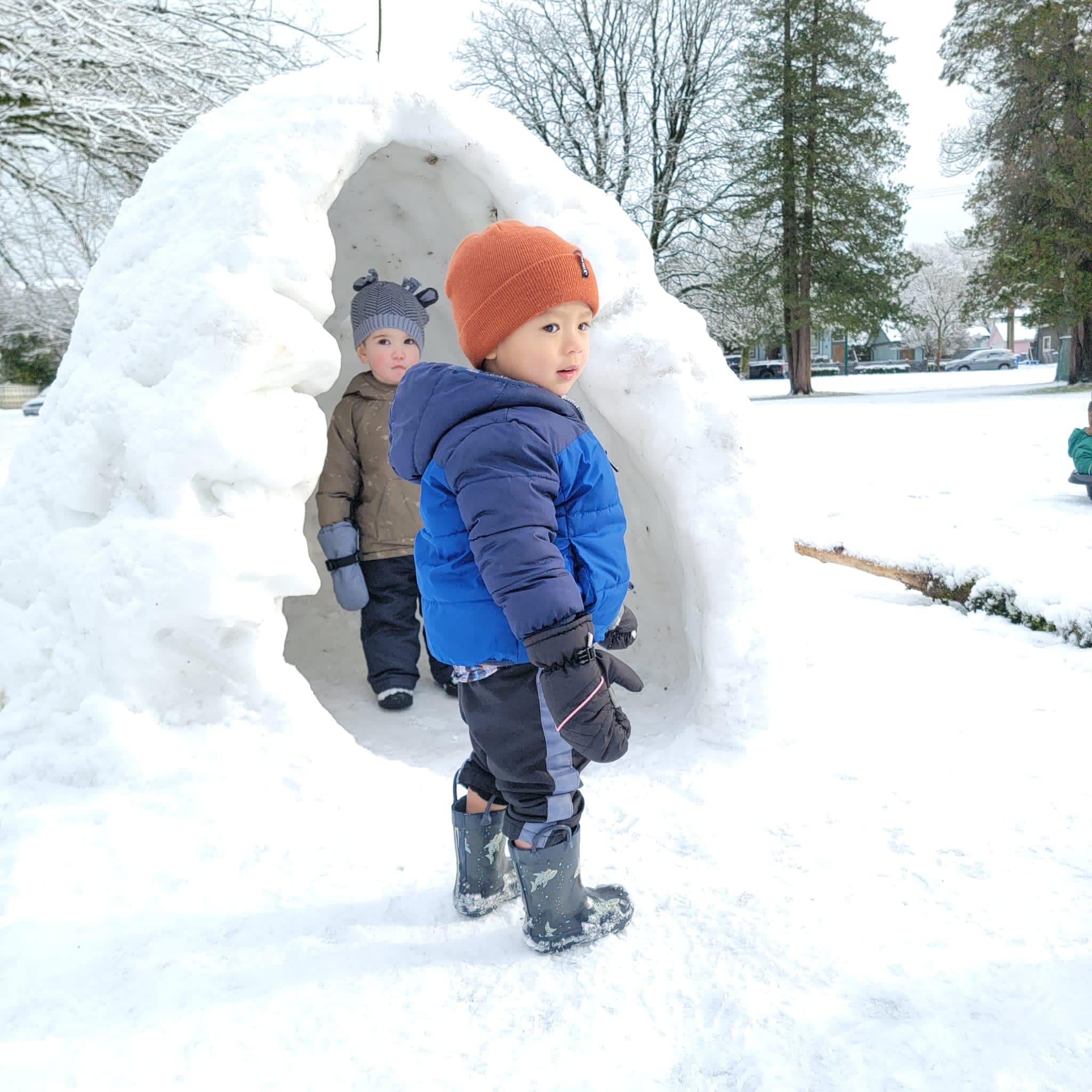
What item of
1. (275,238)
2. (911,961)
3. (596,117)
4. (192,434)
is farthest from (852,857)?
(596,117)

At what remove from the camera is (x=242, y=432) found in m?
2.07

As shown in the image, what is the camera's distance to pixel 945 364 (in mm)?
37375

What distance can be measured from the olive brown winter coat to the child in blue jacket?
1.54m

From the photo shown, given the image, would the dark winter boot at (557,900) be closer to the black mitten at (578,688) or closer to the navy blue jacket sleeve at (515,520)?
the black mitten at (578,688)

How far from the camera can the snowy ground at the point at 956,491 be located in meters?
4.11

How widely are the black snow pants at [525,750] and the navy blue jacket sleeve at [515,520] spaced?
0.18 metres

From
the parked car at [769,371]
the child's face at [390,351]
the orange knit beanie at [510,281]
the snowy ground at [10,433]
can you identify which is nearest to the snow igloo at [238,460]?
the child's face at [390,351]

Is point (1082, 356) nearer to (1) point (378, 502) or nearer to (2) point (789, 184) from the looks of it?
(2) point (789, 184)

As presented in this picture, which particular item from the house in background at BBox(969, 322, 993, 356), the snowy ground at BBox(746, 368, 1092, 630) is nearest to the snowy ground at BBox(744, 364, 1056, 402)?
the snowy ground at BBox(746, 368, 1092, 630)

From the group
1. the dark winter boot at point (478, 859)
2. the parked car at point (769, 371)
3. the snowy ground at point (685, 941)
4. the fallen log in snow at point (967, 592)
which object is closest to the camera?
the snowy ground at point (685, 941)

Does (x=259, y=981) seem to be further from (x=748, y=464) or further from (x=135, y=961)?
(x=748, y=464)

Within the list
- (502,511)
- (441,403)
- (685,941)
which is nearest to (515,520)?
(502,511)

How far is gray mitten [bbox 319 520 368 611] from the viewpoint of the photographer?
303 cm

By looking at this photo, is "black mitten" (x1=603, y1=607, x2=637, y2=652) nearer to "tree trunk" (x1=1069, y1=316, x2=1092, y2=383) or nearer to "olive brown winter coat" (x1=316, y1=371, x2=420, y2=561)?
"olive brown winter coat" (x1=316, y1=371, x2=420, y2=561)
